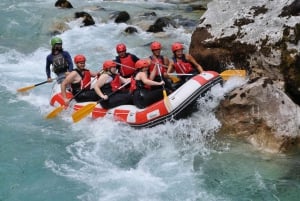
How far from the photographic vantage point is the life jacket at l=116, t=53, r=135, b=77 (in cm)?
978

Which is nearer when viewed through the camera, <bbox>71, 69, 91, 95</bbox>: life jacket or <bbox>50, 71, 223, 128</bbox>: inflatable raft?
<bbox>50, 71, 223, 128</bbox>: inflatable raft

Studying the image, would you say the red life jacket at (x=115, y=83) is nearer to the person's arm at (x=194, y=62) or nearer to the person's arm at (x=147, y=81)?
the person's arm at (x=147, y=81)

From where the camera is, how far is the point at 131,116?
342 inches

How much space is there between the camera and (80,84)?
9.70m

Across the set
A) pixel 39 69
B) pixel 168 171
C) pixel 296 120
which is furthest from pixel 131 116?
pixel 39 69

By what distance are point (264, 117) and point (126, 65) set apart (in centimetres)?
326

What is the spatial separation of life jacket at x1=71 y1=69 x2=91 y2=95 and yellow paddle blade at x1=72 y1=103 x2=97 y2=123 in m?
A: 0.79

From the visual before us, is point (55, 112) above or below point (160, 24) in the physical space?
below

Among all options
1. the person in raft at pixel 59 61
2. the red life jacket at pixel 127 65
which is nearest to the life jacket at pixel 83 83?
the red life jacket at pixel 127 65

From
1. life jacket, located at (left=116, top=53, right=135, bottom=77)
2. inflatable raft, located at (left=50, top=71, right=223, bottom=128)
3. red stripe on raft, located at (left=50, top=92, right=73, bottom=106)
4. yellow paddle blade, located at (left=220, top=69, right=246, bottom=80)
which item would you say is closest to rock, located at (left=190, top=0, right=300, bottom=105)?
yellow paddle blade, located at (left=220, top=69, right=246, bottom=80)

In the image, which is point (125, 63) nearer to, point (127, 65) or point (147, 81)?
point (127, 65)

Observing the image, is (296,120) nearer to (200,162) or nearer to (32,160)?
(200,162)

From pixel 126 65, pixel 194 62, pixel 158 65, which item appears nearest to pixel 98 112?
pixel 126 65

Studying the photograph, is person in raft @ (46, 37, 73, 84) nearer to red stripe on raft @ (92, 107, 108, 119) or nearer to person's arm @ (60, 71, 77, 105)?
person's arm @ (60, 71, 77, 105)
